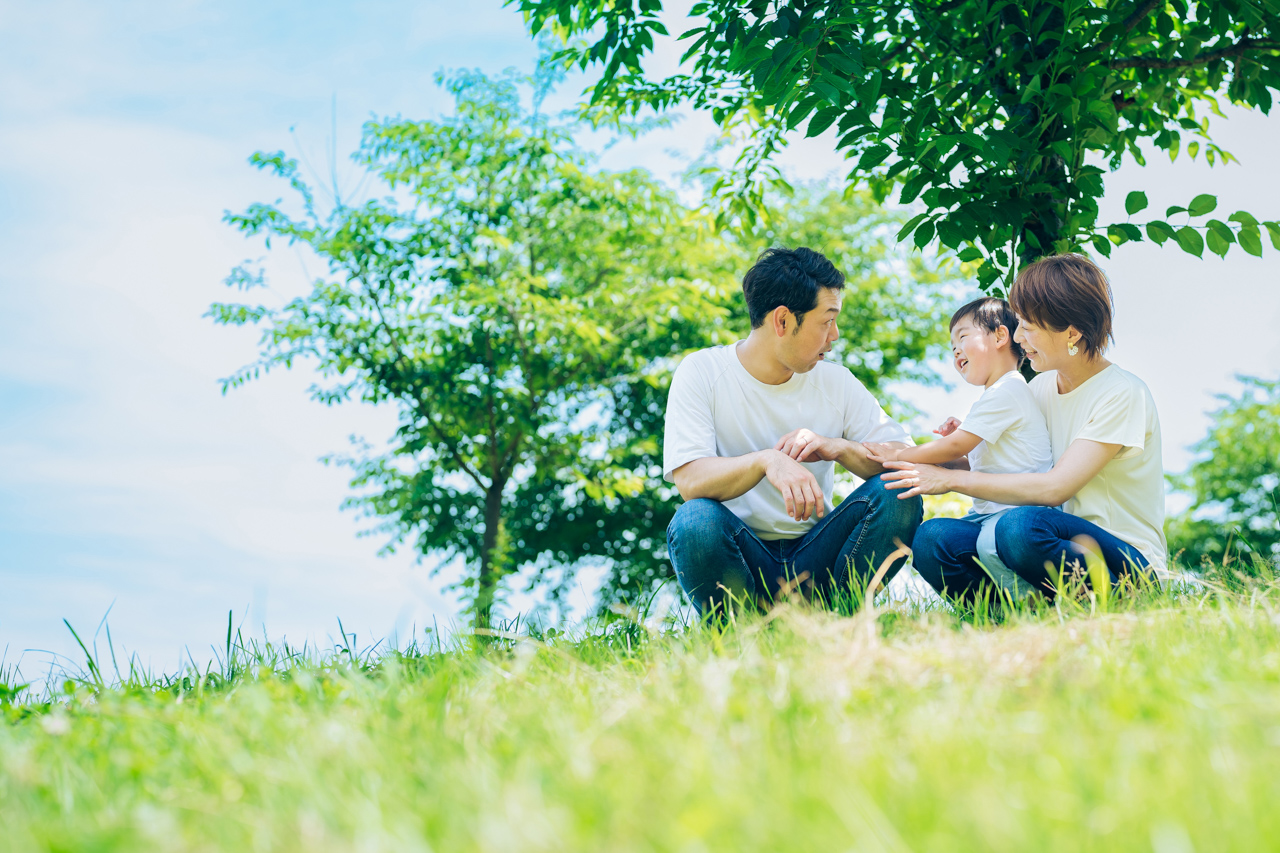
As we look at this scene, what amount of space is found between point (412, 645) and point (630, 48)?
3.93m

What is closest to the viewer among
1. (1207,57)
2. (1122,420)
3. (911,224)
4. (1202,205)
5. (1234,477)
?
(1122,420)

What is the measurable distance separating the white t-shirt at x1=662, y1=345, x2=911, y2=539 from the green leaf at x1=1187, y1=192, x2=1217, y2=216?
171 centimetres

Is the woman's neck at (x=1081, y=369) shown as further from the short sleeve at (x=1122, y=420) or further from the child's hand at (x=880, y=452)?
the child's hand at (x=880, y=452)

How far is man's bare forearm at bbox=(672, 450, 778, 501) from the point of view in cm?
382

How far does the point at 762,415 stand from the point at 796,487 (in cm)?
77

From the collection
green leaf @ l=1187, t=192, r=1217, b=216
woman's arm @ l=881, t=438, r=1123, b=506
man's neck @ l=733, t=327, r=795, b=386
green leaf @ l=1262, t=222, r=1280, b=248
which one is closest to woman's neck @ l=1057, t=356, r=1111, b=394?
woman's arm @ l=881, t=438, r=1123, b=506

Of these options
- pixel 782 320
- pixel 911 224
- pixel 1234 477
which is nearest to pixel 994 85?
pixel 911 224

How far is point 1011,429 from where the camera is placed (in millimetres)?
3852

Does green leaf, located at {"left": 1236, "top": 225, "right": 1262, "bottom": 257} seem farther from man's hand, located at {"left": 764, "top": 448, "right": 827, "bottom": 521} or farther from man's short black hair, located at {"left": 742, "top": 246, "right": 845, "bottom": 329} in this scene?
man's hand, located at {"left": 764, "top": 448, "right": 827, "bottom": 521}

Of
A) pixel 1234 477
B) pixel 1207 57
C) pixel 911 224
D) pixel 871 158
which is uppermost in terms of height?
pixel 1207 57

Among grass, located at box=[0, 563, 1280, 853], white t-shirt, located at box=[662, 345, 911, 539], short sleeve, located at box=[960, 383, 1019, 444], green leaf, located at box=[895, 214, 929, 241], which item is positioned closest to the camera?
grass, located at box=[0, 563, 1280, 853]

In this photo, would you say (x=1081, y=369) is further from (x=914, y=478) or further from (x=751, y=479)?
(x=751, y=479)

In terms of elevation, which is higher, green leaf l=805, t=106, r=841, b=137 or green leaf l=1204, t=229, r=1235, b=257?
green leaf l=805, t=106, r=841, b=137

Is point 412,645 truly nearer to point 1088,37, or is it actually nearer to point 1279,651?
point 1279,651
